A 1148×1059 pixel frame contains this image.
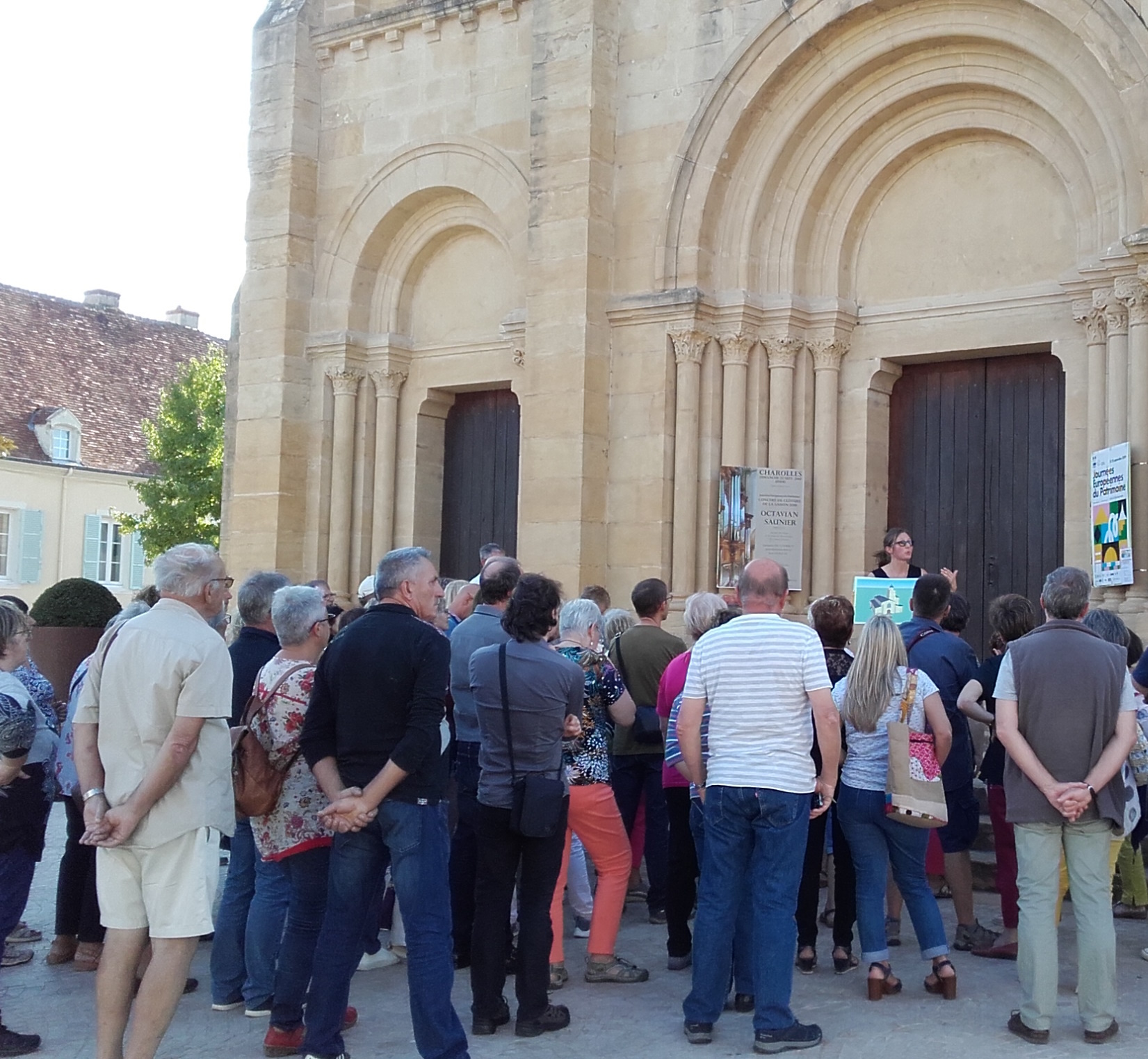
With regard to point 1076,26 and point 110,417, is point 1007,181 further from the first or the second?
point 110,417

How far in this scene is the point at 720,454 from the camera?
39.3ft

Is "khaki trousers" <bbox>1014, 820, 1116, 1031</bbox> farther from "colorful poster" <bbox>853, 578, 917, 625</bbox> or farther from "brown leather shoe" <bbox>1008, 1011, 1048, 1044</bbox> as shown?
"colorful poster" <bbox>853, 578, 917, 625</bbox>

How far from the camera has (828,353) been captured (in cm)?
1188

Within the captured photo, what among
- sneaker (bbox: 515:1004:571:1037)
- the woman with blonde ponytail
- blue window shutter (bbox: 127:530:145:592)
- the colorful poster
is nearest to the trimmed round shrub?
sneaker (bbox: 515:1004:571:1037)

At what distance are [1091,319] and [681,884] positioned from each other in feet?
19.3

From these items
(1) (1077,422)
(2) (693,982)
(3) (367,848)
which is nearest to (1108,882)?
(2) (693,982)

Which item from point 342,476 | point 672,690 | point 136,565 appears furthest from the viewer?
point 136,565

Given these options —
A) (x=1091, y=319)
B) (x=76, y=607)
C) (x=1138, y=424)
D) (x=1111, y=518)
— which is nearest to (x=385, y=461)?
(x=76, y=607)

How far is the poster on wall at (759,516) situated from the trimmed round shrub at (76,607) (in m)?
5.45

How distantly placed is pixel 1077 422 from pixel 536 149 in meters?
5.28

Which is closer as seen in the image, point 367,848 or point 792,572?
point 367,848

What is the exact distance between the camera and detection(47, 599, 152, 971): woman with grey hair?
6.54 meters

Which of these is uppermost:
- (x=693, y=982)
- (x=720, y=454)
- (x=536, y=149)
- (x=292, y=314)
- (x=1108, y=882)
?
(x=536, y=149)

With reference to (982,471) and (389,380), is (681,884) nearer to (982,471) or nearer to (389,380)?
(982,471)
